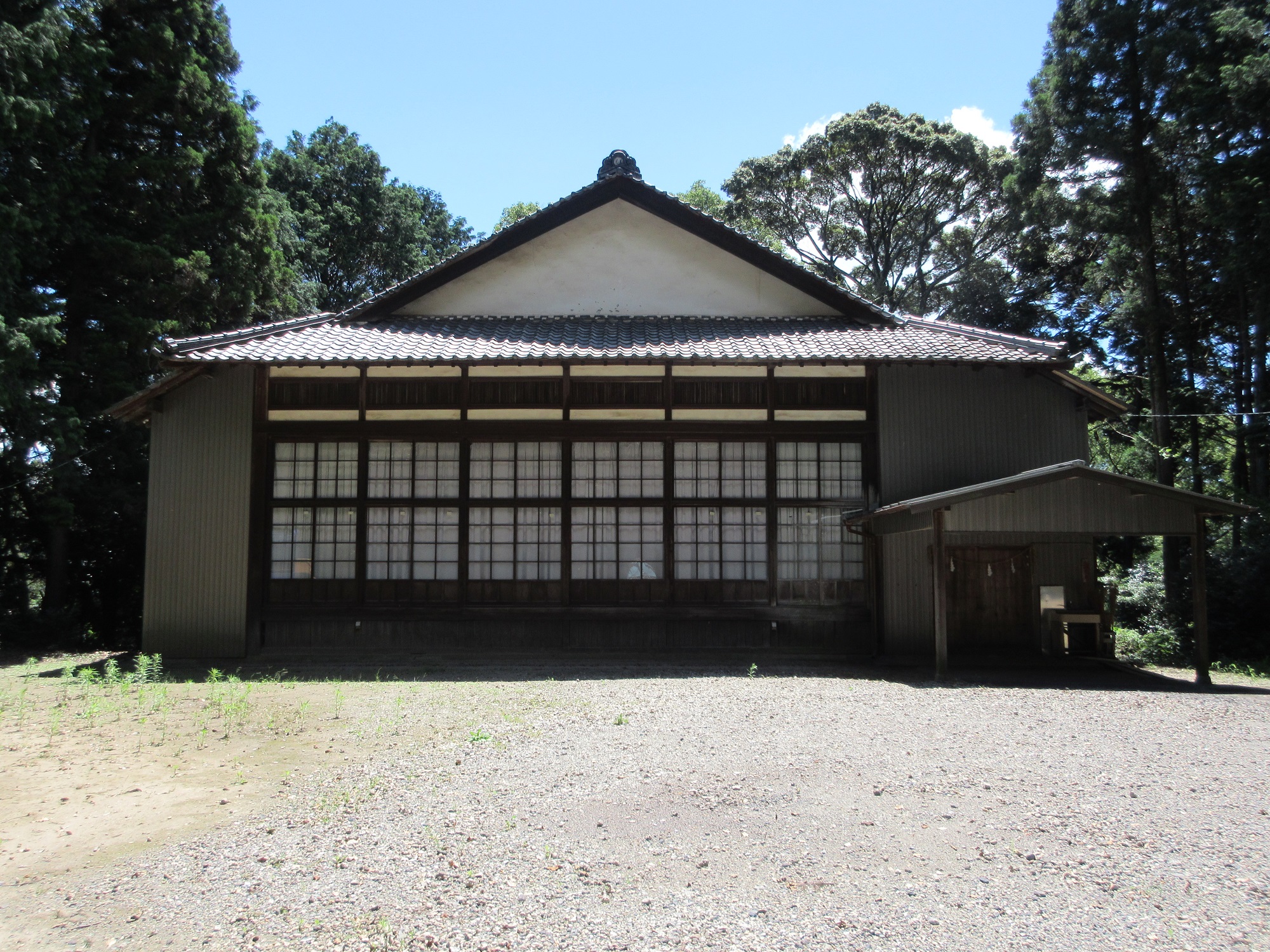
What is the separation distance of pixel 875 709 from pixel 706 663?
3.22 metres

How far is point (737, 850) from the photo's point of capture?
444 cm

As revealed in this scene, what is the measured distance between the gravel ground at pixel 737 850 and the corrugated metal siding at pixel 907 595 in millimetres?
4297

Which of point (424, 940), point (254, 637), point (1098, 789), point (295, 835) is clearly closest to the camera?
point (424, 940)

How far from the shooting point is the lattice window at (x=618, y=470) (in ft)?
38.8

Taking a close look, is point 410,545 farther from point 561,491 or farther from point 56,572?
point 56,572

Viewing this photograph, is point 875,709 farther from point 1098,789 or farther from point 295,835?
point 295,835

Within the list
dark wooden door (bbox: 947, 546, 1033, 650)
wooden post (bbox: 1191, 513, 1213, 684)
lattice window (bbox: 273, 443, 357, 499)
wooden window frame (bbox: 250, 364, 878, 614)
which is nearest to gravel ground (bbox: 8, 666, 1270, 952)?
wooden post (bbox: 1191, 513, 1213, 684)

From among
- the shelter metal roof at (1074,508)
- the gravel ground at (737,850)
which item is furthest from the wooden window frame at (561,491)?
the gravel ground at (737,850)

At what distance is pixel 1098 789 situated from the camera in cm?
548

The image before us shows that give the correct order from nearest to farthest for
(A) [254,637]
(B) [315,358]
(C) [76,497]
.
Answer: (B) [315,358] < (A) [254,637] < (C) [76,497]

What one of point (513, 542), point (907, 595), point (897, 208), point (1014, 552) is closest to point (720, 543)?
point (907, 595)

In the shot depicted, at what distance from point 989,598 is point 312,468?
30.6ft

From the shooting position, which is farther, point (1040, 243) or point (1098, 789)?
point (1040, 243)

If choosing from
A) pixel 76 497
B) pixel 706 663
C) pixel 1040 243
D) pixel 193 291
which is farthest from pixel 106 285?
pixel 1040 243
